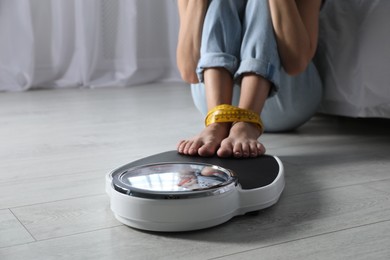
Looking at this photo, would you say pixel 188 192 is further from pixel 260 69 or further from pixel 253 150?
pixel 260 69

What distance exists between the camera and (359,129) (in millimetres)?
1684

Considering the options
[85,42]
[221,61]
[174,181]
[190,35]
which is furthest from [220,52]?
[85,42]

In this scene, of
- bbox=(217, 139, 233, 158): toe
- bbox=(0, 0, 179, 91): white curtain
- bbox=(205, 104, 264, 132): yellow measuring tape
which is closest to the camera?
bbox=(217, 139, 233, 158): toe

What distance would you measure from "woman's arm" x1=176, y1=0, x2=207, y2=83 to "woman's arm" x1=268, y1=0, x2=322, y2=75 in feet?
0.54

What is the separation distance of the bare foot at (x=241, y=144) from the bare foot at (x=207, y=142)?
0.02m

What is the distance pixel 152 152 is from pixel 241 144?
0.35 m

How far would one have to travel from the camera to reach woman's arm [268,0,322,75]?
1319 mm

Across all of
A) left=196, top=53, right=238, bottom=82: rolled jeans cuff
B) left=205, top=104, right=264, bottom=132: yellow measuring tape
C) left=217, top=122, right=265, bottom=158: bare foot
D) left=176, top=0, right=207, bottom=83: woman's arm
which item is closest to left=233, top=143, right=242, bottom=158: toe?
left=217, top=122, right=265, bottom=158: bare foot

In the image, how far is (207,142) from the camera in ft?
3.87

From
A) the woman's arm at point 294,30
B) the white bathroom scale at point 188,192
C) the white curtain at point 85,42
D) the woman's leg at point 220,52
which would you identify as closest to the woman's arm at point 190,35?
the woman's leg at point 220,52

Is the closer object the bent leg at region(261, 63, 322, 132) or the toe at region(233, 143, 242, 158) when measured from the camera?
the toe at region(233, 143, 242, 158)

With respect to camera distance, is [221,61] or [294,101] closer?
[221,61]

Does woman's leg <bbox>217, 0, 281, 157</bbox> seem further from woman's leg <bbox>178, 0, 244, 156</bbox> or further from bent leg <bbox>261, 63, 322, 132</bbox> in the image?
bent leg <bbox>261, 63, 322, 132</bbox>

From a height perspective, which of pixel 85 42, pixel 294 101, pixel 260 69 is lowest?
pixel 85 42
